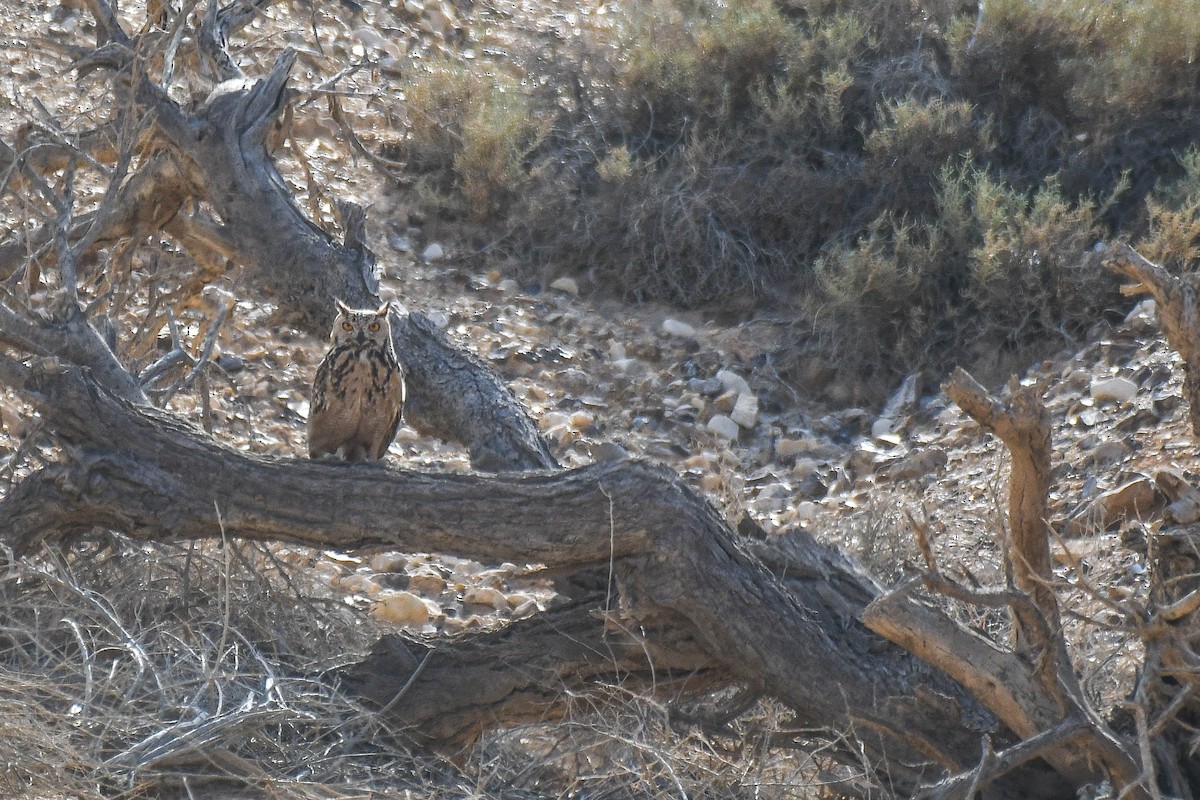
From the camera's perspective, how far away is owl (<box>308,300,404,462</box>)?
5.02 metres

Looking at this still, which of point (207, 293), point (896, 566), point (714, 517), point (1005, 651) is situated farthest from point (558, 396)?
point (1005, 651)

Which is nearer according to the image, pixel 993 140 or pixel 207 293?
pixel 207 293

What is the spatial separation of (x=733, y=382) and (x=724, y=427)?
14.6 inches

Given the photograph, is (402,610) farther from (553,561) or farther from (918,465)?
(918,465)

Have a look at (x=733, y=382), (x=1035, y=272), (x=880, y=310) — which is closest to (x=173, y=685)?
(x=733, y=382)

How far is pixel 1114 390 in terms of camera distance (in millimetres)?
6715

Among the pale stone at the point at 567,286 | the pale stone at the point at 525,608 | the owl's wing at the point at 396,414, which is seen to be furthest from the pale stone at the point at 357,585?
the pale stone at the point at 567,286

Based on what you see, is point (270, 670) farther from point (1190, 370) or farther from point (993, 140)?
point (993, 140)

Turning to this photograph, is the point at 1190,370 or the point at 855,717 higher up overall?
the point at 1190,370

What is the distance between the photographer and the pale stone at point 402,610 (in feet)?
19.3

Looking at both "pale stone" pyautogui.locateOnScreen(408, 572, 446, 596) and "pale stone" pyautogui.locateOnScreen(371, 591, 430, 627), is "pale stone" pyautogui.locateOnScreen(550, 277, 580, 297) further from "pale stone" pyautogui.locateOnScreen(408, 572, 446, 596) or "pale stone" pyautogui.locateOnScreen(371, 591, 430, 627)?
"pale stone" pyautogui.locateOnScreen(371, 591, 430, 627)

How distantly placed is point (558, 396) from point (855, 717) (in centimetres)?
414

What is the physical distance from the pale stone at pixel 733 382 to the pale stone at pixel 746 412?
0.31 ft

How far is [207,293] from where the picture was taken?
7.83 meters
